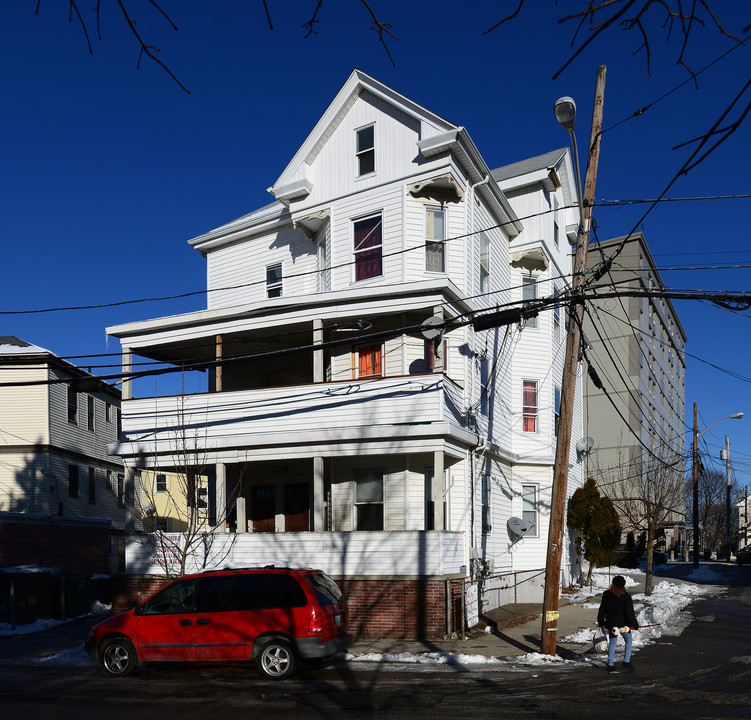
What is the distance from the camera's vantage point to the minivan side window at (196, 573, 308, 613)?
13641 millimetres

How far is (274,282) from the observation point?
1005 inches

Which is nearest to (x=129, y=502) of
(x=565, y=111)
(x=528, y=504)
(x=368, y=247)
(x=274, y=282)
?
(x=274, y=282)

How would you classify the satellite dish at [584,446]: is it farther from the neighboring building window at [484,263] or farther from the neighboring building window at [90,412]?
the neighboring building window at [90,412]

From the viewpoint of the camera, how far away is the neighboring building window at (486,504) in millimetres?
22531

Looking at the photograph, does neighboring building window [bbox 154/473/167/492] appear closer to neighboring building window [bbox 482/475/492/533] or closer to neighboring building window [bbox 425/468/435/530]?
neighboring building window [bbox 482/475/492/533]

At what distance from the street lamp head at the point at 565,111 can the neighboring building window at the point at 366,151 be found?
8689 millimetres

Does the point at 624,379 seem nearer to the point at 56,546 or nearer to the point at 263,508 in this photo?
the point at 263,508

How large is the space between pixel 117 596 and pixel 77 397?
15274 millimetres

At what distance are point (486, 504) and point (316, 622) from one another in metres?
10.3

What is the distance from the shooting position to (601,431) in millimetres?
59281

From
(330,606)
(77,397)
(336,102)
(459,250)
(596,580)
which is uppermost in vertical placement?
(336,102)

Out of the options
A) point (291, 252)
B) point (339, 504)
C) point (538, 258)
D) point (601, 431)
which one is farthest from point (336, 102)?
point (601, 431)

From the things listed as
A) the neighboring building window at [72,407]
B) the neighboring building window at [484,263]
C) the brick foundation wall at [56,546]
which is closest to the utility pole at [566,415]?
the neighboring building window at [484,263]

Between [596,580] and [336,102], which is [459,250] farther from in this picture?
[596,580]
